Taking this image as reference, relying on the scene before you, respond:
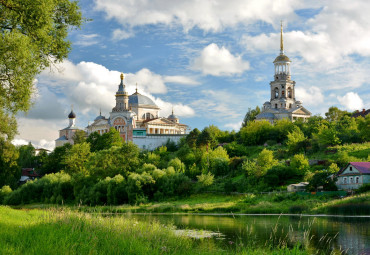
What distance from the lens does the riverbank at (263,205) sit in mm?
28469

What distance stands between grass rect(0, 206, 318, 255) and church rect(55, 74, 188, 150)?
5778 cm

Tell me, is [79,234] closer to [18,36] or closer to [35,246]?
[35,246]

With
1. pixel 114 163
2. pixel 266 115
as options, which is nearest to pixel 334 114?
pixel 266 115

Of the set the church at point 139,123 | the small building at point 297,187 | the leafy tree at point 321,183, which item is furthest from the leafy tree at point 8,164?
the leafy tree at point 321,183

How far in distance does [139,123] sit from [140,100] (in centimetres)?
808

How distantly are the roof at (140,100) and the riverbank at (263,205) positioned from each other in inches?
1864

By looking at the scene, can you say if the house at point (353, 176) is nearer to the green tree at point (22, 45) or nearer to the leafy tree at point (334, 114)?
the green tree at point (22, 45)

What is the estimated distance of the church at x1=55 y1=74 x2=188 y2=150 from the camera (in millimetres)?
71125

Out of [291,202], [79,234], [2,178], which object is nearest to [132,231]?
[79,234]

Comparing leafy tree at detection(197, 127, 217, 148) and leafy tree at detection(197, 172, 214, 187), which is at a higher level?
leafy tree at detection(197, 127, 217, 148)

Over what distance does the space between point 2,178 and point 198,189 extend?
85.6 feet

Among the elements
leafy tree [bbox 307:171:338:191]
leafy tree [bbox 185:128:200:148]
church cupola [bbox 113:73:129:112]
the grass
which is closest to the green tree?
the grass

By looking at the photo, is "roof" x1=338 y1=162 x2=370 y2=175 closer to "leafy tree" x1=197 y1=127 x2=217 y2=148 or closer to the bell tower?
"leafy tree" x1=197 y1=127 x2=217 y2=148

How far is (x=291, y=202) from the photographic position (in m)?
32.4
